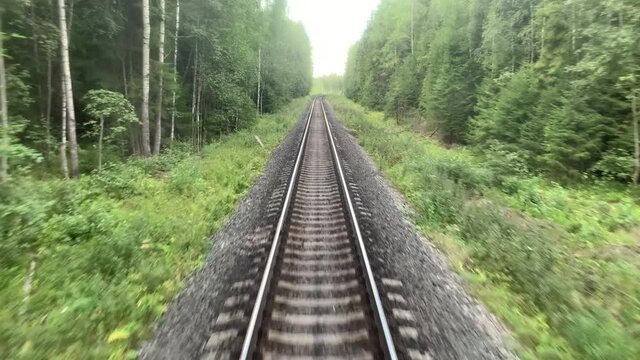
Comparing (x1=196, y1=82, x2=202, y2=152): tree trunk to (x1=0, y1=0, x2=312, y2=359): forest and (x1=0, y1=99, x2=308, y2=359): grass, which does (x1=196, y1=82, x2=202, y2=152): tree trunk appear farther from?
(x1=0, y1=99, x2=308, y2=359): grass

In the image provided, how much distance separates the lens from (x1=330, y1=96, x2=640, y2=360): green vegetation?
484cm

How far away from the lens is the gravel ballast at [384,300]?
4.49 meters

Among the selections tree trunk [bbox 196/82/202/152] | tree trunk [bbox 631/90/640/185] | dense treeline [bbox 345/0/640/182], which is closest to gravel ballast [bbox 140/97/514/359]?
dense treeline [bbox 345/0/640/182]

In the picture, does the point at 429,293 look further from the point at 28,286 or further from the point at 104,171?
the point at 104,171

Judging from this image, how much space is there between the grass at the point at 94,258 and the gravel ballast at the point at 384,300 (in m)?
0.41

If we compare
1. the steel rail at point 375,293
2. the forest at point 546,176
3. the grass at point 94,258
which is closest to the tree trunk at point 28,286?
the grass at point 94,258

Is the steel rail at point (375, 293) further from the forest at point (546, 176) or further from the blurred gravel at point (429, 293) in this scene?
the forest at point (546, 176)

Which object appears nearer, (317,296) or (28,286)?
(28,286)

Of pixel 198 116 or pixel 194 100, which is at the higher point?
pixel 194 100

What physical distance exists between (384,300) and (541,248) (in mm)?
3621

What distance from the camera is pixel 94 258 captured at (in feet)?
20.2

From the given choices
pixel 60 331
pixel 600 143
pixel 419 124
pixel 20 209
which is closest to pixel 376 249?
pixel 60 331

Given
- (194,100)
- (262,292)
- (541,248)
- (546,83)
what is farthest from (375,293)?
(194,100)

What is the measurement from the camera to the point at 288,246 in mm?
7113
